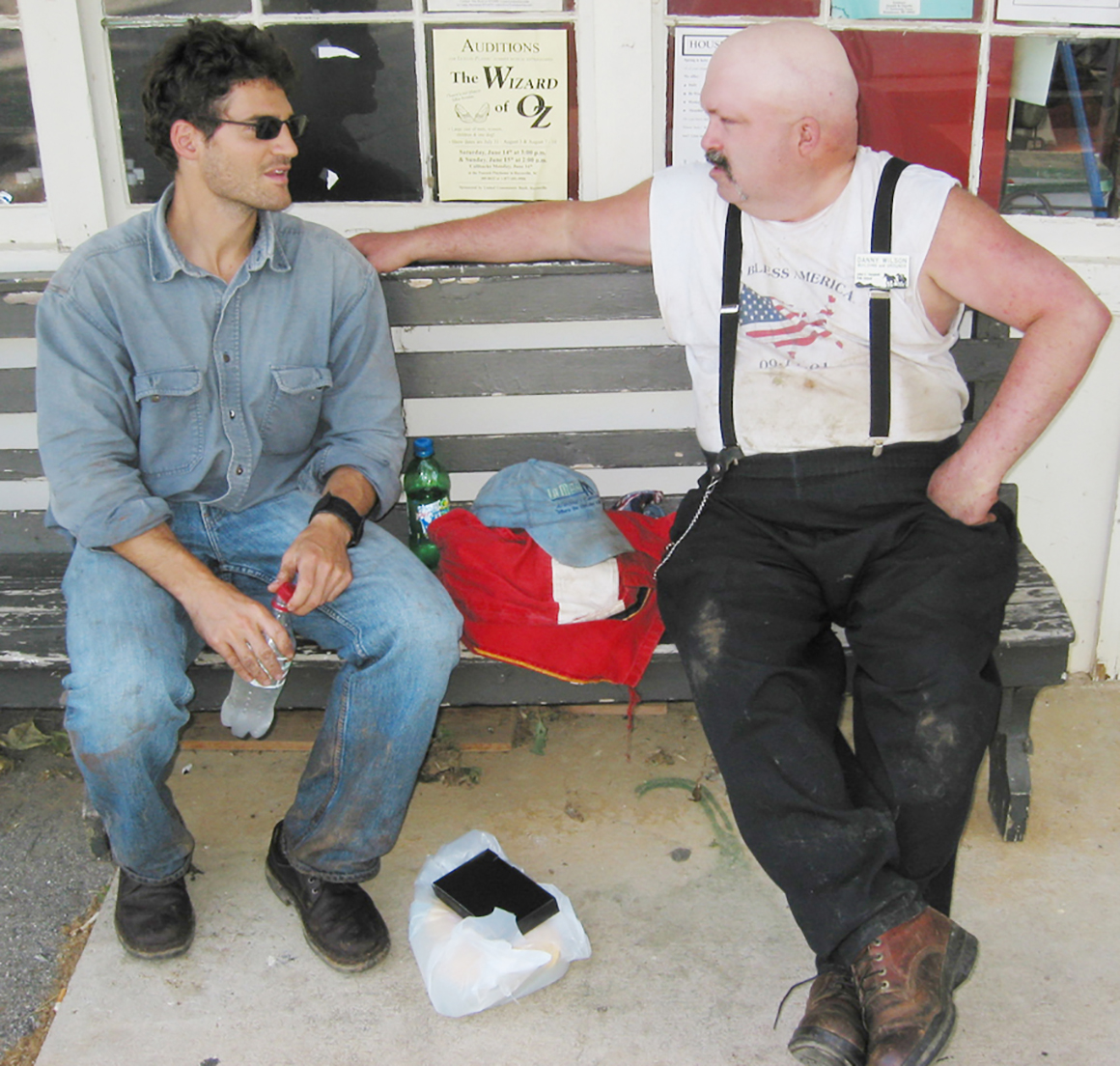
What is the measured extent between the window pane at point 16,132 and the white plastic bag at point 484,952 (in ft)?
7.48

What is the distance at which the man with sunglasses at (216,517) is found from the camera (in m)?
2.34

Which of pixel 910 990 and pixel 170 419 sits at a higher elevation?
pixel 170 419

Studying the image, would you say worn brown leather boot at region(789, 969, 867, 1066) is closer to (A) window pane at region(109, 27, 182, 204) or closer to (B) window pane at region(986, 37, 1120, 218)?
(B) window pane at region(986, 37, 1120, 218)

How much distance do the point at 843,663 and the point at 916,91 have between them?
5.67 ft

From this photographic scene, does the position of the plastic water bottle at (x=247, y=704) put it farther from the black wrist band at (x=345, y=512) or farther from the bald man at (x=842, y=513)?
the bald man at (x=842, y=513)

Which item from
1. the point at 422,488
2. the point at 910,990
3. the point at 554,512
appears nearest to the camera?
the point at 910,990

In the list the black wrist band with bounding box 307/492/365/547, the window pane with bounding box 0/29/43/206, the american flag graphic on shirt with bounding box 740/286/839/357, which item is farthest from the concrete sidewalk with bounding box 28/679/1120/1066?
the window pane with bounding box 0/29/43/206

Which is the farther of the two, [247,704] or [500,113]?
[500,113]

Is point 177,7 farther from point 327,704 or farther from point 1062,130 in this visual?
point 1062,130

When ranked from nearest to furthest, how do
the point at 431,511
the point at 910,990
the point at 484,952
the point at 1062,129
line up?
1. the point at 910,990
2. the point at 484,952
3. the point at 431,511
4. the point at 1062,129

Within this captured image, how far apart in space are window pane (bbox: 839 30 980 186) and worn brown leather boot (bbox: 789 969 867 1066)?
89.2 inches

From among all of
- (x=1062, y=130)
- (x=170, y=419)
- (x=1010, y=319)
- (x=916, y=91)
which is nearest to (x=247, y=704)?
(x=170, y=419)

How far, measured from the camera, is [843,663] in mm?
2488

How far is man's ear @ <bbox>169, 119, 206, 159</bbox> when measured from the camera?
8.04 ft
